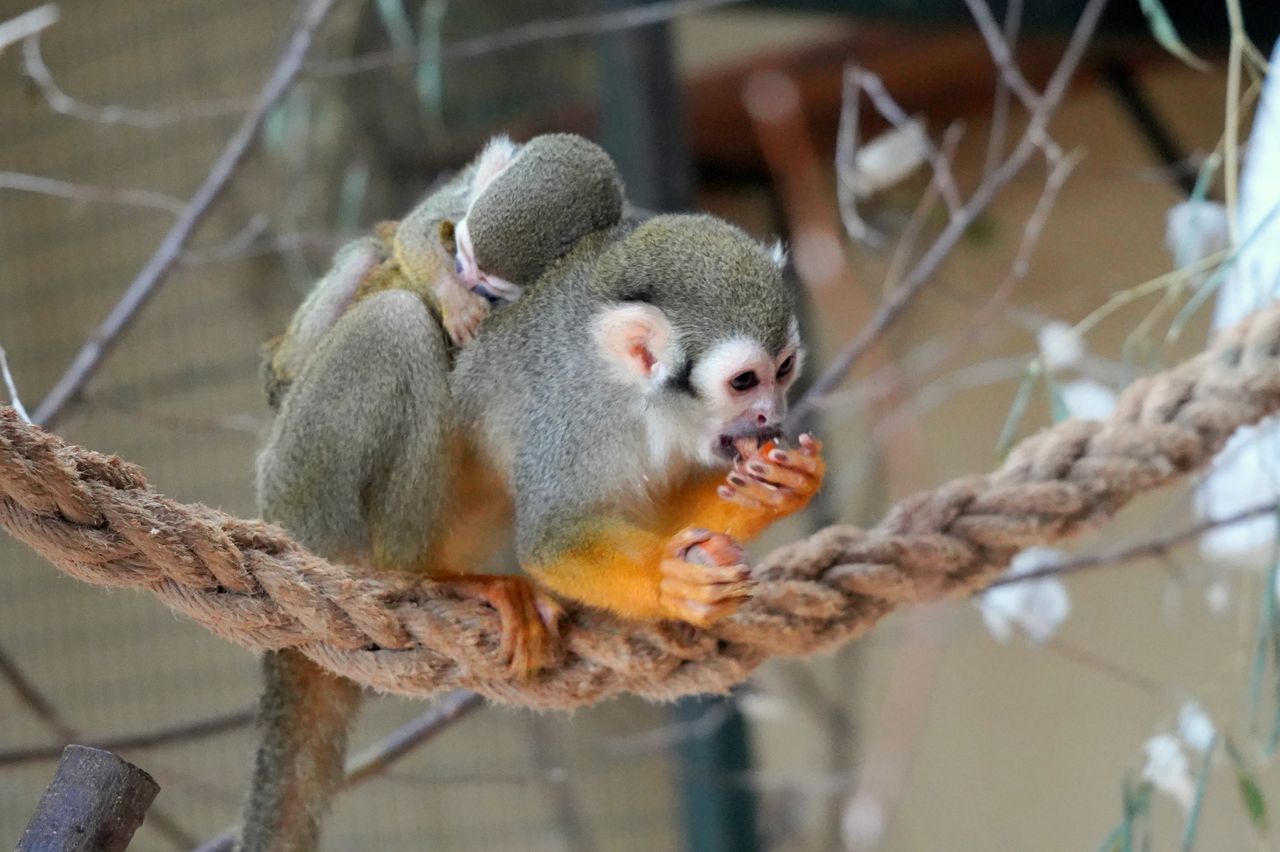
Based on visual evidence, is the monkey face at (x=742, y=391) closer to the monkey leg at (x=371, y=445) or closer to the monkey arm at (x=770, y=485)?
the monkey arm at (x=770, y=485)

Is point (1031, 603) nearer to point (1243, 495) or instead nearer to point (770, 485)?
point (1243, 495)

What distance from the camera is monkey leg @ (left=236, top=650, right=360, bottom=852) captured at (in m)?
1.56

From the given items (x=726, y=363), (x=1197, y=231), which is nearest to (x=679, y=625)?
(x=726, y=363)

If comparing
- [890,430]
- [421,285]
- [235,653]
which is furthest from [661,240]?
[235,653]

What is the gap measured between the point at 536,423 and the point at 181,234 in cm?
93

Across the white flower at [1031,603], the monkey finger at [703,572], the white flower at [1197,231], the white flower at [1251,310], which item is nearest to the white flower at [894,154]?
the white flower at [1197,231]

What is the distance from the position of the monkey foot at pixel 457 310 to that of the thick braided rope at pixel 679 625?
388 millimetres

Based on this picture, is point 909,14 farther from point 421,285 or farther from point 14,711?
point 14,711

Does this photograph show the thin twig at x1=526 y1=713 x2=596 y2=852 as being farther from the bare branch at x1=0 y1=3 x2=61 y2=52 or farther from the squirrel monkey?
the bare branch at x1=0 y1=3 x2=61 y2=52

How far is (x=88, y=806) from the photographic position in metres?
1.11

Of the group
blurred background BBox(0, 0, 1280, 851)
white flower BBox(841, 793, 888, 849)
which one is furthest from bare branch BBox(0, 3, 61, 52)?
white flower BBox(841, 793, 888, 849)

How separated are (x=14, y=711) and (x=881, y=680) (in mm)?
2998

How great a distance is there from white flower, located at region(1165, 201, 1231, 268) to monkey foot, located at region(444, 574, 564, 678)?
1.10 meters

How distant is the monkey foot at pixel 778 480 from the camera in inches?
55.0
